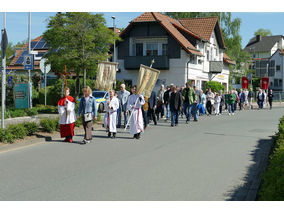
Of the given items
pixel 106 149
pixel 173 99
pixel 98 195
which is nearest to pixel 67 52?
pixel 173 99

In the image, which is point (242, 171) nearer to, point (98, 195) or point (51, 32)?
point (98, 195)

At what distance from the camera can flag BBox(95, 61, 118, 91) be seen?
1688cm

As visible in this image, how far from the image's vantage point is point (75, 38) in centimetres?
2403

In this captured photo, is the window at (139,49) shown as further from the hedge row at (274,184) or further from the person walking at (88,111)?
the hedge row at (274,184)

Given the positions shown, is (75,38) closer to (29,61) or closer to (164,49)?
(29,61)

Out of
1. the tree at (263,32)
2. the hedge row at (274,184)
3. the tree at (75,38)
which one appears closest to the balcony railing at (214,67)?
the tree at (75,38)

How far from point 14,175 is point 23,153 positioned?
2601 millimetres

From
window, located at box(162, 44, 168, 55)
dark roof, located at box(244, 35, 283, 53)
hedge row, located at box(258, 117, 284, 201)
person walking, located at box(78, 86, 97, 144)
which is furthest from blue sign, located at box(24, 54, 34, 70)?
dark roof, located at box(244, 35, 283, 53)

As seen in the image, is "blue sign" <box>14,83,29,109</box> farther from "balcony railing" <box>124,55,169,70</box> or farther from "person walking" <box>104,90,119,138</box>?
"balcony railing" <box>124,55,169,70</box>

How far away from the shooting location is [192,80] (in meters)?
40.2

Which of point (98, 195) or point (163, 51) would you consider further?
point (163, 51)

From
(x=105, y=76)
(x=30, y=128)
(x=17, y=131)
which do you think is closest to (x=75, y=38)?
(x=105, y=76)

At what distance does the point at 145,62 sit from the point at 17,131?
1082 inches

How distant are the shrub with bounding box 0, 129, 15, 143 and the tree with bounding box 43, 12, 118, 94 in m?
13.1
